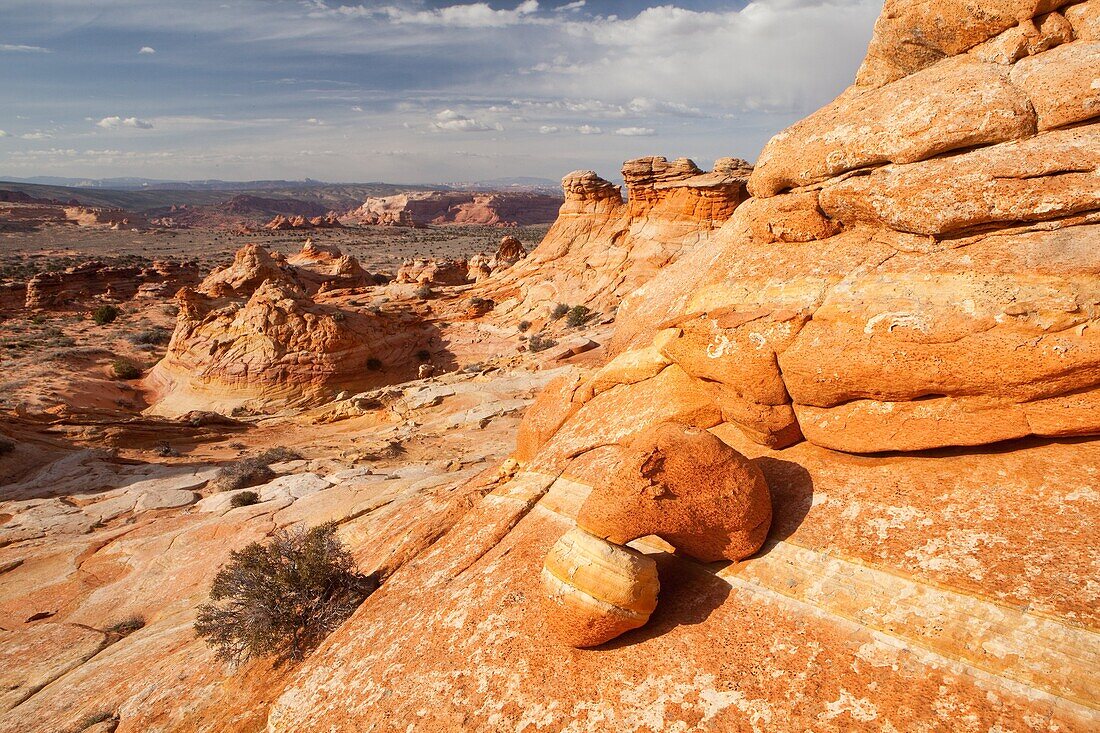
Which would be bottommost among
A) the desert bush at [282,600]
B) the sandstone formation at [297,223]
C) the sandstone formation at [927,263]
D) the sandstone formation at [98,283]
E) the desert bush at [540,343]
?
the desert bush at [540,343]

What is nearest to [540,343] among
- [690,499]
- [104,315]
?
[690,499]

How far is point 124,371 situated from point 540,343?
78.4 feet

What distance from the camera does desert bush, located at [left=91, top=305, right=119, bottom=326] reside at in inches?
1635

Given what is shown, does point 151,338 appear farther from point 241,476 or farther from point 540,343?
point 241,476

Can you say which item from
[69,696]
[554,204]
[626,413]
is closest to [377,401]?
[69,696]

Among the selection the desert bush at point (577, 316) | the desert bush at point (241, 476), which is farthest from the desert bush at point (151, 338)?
the desert bush at point (577, 316)

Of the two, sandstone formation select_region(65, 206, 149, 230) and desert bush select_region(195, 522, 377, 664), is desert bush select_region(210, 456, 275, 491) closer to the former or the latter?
desert bush select_region(195, 522, 377, 664)

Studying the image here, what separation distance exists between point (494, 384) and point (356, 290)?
27.0m

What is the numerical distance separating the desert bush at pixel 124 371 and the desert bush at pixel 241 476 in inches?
772

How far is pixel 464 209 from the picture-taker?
16638 centimetres

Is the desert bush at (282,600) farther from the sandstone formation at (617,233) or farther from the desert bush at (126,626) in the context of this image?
the sandstone formation at (617,233)

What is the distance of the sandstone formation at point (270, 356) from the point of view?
25797 millimetres

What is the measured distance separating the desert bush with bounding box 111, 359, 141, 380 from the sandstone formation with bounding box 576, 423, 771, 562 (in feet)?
114

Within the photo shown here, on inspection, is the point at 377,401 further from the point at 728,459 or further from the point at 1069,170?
the point at 1069,170
